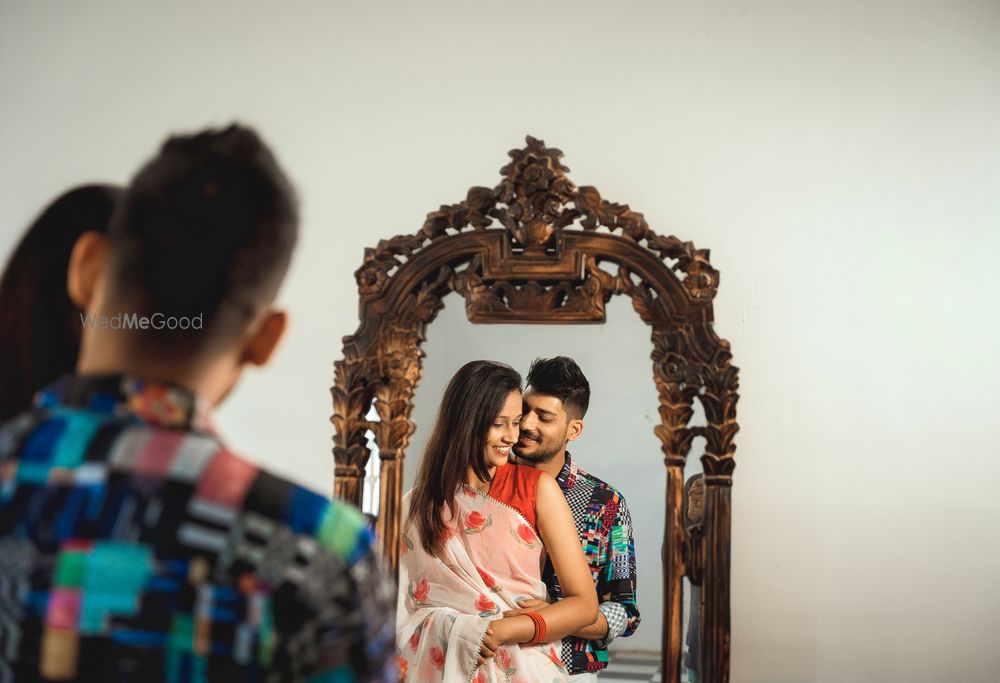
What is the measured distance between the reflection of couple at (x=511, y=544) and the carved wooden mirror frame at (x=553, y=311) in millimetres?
83

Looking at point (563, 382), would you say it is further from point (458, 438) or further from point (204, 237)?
point (204, 237)

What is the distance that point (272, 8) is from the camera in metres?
2.46

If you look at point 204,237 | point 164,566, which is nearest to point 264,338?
point 204,237

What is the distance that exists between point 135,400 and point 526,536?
4.07 ft

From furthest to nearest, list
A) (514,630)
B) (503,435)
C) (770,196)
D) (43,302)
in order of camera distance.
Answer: (770,196) → (503,435) → (514,630) → (43,302)

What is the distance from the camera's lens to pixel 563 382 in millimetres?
1956

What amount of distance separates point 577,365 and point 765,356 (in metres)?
0.42

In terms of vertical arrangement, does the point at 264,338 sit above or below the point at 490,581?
above

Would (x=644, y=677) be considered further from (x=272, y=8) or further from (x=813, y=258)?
(x=272, y=8)

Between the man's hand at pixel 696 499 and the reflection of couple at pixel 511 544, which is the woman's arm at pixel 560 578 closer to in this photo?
the reflection of couple at pixel 511 544

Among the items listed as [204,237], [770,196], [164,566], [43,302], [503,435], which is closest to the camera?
[164,566]

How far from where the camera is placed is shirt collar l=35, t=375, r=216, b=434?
71cm

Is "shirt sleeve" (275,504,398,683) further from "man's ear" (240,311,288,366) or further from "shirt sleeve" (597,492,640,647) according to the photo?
"shirt sleeve" (597,492,640,647)

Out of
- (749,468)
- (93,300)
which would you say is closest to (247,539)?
(93,300)
